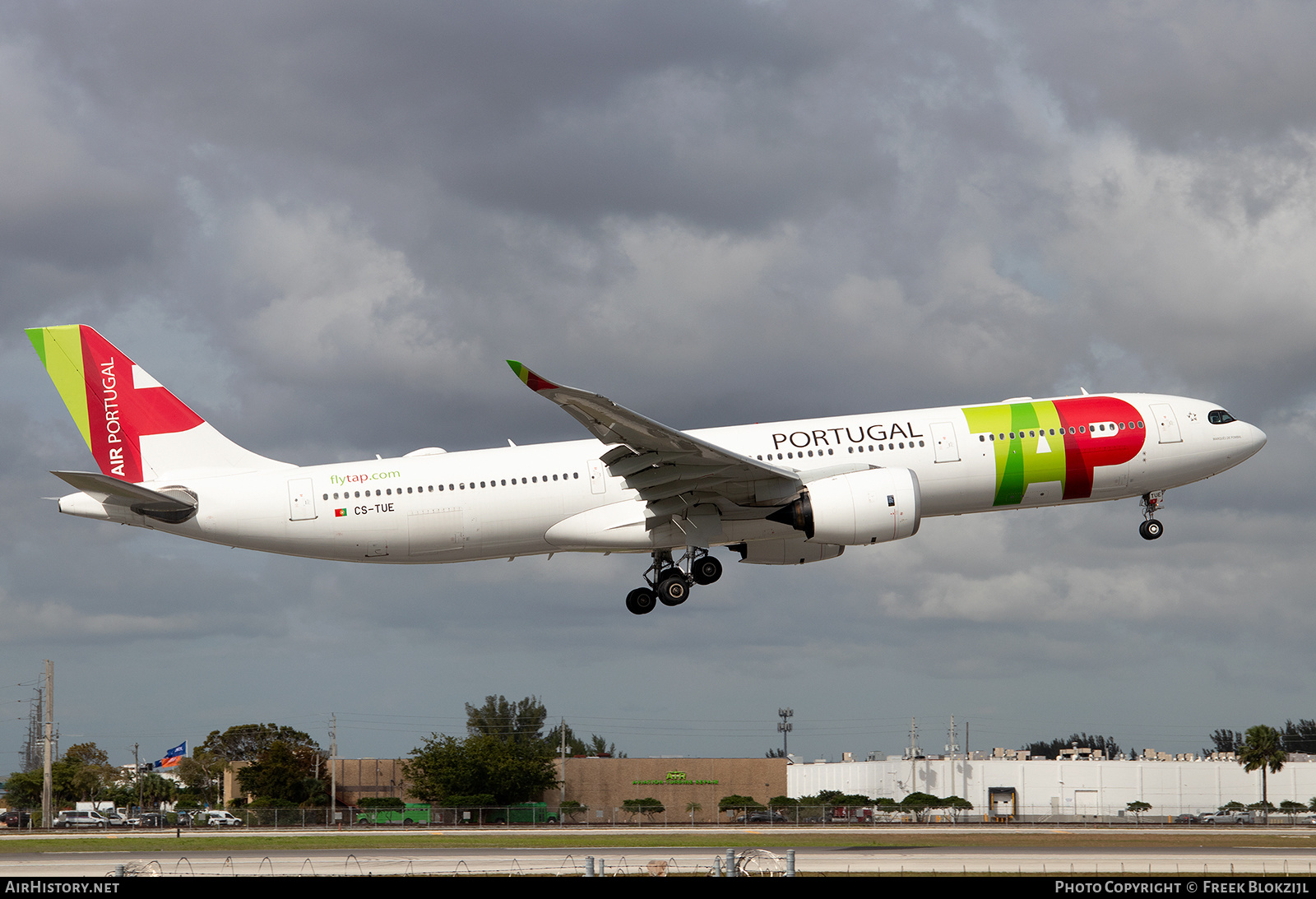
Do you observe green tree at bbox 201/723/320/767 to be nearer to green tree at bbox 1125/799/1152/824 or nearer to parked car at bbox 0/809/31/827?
parked car at bbox 0/809/31/827

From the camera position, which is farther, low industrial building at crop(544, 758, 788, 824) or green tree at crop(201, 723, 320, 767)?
green tree at crop(201, 723, 320, 767)

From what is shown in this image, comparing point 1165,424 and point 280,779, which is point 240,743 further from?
point 1165,424

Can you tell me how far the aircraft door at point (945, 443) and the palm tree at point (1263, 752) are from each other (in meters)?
87.9

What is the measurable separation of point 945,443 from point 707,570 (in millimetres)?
8843

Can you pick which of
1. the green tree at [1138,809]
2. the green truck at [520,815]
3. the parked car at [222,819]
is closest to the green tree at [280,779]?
the parked car at [222,819]

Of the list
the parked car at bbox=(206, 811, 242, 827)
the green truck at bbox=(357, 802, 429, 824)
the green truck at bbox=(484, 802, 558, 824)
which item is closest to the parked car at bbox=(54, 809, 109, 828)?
the parked car at bbox=(206, 811, 242, 827)

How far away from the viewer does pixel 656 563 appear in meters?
42.5

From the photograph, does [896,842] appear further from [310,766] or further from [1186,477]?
[310,766]

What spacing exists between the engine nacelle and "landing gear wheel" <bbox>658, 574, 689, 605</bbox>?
548cm

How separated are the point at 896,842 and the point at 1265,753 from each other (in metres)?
83.5

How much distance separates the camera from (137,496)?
3819cm

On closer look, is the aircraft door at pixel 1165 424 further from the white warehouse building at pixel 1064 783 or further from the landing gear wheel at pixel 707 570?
the white warehouse building at pixel 1064 783

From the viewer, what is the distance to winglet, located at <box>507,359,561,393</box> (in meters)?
33.1

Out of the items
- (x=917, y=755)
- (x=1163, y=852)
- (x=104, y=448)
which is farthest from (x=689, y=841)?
(x=917, y=755)
